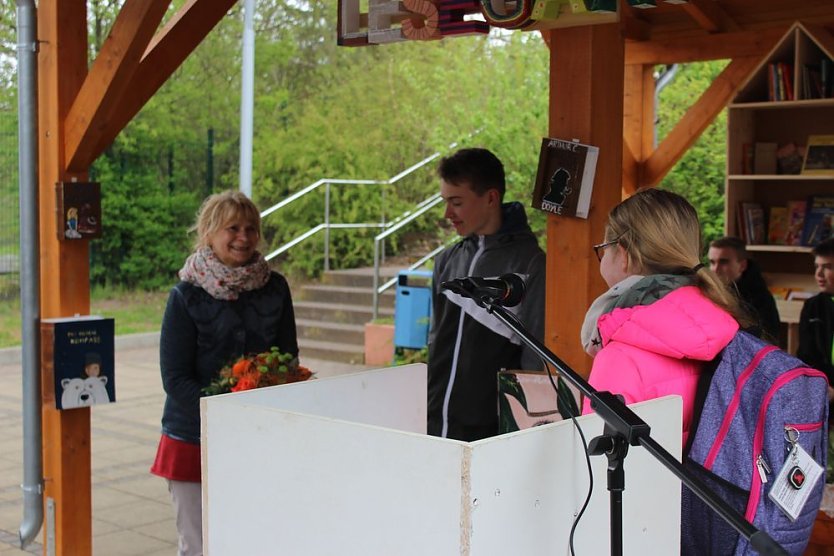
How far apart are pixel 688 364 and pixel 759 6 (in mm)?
5097

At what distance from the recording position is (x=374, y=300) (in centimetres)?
1079

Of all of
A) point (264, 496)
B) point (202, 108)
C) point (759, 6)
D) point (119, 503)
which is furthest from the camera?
point (202, 108)

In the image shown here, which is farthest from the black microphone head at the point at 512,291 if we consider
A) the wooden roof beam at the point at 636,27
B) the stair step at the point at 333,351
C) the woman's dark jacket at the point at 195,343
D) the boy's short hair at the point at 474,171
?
the stair step at the point at 333,351

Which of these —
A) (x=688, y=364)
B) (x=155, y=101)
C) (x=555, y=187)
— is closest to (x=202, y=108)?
(x=155, y=101)

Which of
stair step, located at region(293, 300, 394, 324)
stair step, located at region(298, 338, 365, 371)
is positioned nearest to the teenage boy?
stair step, located at region(298, 338, 365, 371)

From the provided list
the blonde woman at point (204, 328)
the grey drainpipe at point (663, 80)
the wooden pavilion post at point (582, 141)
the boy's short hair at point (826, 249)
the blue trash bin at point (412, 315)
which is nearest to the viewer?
the wooden pavilion post at point (582, 141)

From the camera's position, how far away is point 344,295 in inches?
474

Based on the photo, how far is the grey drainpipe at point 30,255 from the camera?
407 cm

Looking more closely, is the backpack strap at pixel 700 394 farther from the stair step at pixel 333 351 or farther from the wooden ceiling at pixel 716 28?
Answer: the stair step at pixel 333 351

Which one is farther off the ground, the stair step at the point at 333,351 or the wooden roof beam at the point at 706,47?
the wooden roof beam at the point at 706,47

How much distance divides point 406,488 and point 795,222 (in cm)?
614

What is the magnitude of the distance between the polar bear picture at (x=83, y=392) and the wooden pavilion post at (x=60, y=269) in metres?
0.06

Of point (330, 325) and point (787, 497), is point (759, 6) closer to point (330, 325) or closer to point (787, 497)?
point (787, 497)

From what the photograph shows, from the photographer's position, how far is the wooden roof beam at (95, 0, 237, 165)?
411 centimetres
